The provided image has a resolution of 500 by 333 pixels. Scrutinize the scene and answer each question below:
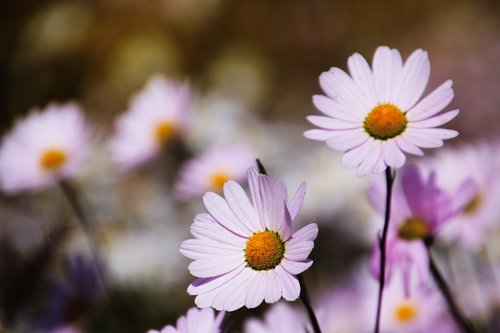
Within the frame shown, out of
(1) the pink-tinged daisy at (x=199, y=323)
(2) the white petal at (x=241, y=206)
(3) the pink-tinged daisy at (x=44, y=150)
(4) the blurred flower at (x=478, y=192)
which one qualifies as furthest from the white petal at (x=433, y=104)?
(3) the pink-tinged daisy at (x=44, y=150)

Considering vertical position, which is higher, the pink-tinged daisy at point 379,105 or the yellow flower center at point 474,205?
the pink-tinged daisy at point 379,105

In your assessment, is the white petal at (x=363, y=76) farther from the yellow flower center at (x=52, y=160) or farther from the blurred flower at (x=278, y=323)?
the yellow flower center at (x=52, y=160)

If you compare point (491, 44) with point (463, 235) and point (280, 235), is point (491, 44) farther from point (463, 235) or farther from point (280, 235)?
point (280, 235)

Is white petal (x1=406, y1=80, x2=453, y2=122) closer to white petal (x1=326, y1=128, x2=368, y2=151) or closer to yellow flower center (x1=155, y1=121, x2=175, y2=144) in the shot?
white petal (x1=326, y1=128, x2=368, y2=151)

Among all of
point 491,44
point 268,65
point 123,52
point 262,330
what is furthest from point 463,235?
point 123,52

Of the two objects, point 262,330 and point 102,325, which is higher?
point 102,325

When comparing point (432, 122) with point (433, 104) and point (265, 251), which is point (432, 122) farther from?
point (265, 251)

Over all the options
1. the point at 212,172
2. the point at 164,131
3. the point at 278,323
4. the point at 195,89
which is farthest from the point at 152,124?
the point at 278,323
